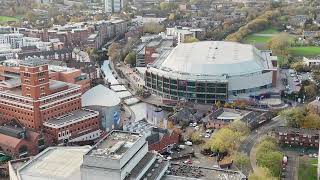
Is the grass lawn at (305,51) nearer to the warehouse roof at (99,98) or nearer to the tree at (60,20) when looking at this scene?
the warehouse roof at (99,98)

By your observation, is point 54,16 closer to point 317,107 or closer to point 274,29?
point 274,29

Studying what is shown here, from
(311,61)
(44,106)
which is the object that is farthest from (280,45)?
(44,106)

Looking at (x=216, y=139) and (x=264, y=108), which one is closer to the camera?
(x=216, y=139)

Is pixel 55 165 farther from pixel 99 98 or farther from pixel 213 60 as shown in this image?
pixel 213 60

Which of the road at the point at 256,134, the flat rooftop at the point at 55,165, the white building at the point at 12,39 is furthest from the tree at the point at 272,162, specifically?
the white building at the point at 12,39

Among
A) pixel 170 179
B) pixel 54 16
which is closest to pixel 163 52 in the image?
pixel 170 179

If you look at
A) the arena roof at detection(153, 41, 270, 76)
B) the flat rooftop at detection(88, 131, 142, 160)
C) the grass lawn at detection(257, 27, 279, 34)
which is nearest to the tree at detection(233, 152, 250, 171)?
the flat rooftop at detection(88, 131, 142, 160)
